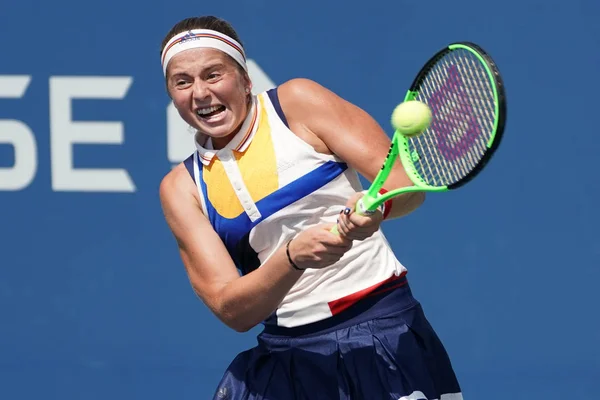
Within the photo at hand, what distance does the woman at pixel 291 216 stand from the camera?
2.62 m

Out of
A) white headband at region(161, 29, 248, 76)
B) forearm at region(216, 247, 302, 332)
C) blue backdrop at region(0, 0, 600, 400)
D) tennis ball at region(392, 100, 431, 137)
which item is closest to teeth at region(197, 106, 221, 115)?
white headband at region(161, 29, 248, 76)

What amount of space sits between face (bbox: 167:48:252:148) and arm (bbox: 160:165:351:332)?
185 mm

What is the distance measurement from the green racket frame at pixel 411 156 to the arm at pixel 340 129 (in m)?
0.17

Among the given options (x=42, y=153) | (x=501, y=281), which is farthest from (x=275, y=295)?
(x=42, y=153)

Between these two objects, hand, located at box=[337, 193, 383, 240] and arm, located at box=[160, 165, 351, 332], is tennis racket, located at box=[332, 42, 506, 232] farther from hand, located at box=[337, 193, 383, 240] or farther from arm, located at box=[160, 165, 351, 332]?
arm, located at box=[160, 165, 351, 332]

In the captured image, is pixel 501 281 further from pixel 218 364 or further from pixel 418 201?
pixel 418 201

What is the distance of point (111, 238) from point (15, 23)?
89 centimetres

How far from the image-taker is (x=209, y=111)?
262 centimetres

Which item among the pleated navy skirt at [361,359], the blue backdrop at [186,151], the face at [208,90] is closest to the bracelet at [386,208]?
the pleated navy skirt at [361,359]

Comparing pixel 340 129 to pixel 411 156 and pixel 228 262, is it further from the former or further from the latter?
pixel 228 262

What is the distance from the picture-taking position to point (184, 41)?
2.64m

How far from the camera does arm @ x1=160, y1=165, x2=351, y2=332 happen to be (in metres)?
2.36

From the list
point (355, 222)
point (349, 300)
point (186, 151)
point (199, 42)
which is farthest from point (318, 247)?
point (186, 151)

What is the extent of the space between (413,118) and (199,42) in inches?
23.4
